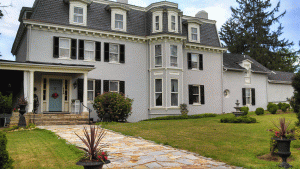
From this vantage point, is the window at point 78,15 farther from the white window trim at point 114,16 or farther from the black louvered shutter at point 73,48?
the white window trim at point 114,16

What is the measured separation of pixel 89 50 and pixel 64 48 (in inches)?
65.7

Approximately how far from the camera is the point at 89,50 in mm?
17328

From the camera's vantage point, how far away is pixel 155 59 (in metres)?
19.2

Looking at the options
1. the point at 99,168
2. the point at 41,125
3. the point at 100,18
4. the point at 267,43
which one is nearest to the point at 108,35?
the point at 100,18

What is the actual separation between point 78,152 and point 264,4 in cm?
4199

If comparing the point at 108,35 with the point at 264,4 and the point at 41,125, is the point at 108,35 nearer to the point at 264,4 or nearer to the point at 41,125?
the point at 41,125

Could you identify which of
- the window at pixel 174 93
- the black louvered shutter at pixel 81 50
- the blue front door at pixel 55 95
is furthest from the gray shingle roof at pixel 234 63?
the blue front door at pixel 55 95

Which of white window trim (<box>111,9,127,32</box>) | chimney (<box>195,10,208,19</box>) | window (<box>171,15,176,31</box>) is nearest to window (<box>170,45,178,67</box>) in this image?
window (<box>171,15,176,31</box>)

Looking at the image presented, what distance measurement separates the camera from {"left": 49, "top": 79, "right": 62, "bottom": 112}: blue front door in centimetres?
1614

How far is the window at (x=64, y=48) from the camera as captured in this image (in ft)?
53.7

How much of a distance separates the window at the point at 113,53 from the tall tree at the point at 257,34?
26267mm

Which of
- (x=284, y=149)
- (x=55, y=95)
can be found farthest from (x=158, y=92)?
(x=284, y=149)

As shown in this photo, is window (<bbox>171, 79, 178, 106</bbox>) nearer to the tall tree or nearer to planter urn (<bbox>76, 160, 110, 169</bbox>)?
planter urn (<bbox>76, 160, 110, 169</bbox>)

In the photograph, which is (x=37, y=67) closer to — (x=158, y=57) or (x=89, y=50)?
(x=89, y=50)
